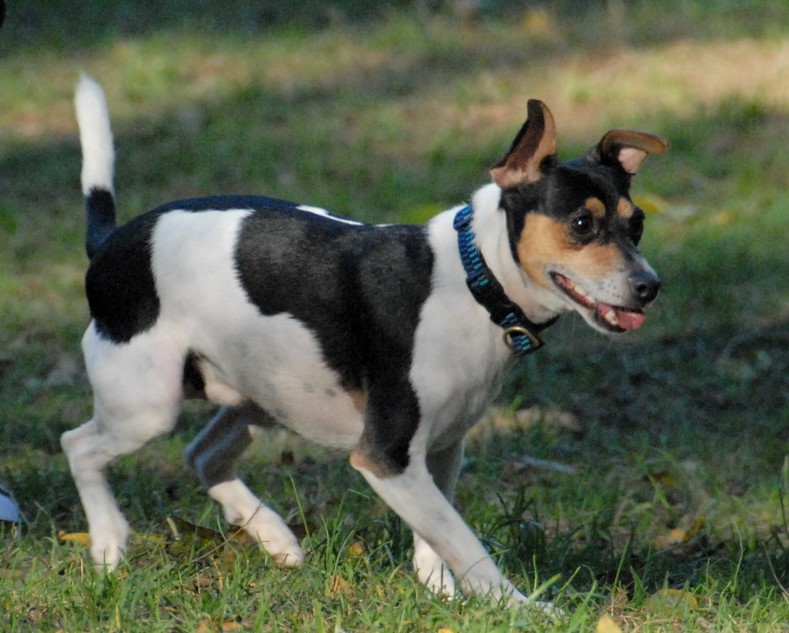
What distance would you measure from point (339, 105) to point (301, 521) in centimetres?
589

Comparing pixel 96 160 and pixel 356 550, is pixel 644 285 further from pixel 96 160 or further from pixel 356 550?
pixel 96 160

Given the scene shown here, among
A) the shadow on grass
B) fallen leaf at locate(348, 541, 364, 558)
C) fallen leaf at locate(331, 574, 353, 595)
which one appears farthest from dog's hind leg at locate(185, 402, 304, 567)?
the shadow on grass

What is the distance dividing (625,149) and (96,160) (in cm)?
177

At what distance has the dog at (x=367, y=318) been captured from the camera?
12.5 feet

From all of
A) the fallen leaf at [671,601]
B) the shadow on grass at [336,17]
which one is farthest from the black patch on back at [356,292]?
the shadow on grass at [336,17]

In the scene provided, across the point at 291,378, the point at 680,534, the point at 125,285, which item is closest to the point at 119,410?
the point at 125,285

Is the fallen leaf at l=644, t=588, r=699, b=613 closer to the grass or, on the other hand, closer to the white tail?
the grass

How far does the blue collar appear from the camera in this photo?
3855 millimetres

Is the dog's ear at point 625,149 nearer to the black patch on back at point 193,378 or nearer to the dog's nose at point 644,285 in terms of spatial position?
the dog's nose at point 644,285

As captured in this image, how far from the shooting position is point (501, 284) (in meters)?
3.87

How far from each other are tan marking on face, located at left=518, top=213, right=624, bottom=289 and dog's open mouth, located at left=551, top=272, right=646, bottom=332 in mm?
35

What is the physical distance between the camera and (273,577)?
389 centimetres

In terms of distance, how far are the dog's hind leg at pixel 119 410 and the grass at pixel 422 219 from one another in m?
0.13

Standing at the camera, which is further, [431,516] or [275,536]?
[275,536]
